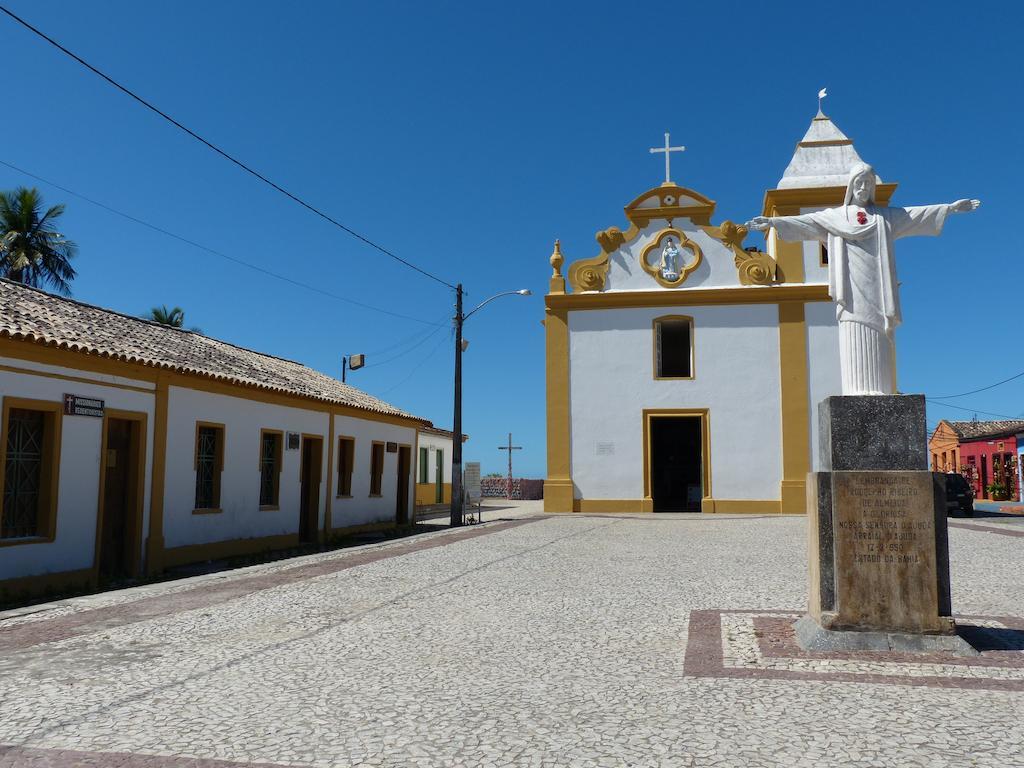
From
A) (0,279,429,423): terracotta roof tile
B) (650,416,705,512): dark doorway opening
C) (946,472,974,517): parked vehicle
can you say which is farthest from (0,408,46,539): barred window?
(946,472,974,517): parked vehicle

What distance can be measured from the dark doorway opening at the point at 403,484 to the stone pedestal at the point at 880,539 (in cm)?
1557

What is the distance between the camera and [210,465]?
1262cm

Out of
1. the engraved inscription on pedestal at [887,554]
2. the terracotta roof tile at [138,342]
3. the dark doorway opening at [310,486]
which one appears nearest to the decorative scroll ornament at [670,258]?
the terracotta roof tile at [138,342]

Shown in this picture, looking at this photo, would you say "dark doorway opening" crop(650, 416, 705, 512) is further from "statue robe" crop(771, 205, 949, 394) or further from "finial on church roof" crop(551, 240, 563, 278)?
"statue robe" crop(771, 205, 949, 394)

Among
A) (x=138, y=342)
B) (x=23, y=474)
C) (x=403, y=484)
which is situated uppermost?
(x=138, y=342)

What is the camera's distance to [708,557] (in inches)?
434

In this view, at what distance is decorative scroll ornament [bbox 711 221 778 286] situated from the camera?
21500mm

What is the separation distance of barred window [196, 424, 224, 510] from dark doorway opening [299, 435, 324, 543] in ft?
9.54

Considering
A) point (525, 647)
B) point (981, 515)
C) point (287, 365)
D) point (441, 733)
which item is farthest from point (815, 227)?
point (981, 515)

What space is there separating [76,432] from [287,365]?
30.9 ft

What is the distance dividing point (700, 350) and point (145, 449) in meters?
14.8

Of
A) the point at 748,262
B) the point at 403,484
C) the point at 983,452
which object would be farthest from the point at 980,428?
the point at 403,484

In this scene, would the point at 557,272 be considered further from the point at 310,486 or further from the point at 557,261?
the point at 310,486

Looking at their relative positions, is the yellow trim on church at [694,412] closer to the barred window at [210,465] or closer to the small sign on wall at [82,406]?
the barred window at [210,465]
